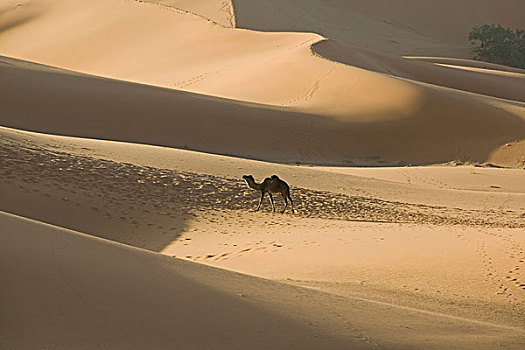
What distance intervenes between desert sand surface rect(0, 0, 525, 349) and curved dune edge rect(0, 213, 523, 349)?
0.02 m

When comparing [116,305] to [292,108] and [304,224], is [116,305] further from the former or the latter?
[292,108]

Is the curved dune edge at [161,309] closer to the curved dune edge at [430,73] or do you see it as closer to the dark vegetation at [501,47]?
the curved dune edge at [430,73]

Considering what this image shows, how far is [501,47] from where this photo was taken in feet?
164

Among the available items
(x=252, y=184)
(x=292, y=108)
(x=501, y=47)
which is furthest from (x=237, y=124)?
(x=501, y=47)

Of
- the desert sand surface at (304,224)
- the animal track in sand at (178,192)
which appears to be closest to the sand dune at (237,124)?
the desert sand surface at (304,224)

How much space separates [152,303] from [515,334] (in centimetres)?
277

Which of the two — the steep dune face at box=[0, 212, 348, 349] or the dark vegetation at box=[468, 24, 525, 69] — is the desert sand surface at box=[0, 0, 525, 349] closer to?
the steep dune face at box=[0, 212, 348, 349]

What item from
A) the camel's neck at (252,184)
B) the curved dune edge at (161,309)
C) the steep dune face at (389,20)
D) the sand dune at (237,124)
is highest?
the steep dune face at (389,20)

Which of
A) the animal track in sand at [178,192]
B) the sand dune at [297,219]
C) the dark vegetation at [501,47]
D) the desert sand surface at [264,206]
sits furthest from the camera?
the dark vegetation at [501,47]

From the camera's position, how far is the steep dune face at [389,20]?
51.0 metres

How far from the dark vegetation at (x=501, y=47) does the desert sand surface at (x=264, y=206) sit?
47.6ft

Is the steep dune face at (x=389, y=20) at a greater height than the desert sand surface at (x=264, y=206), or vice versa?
the steep dune face at (x=389, y=20)

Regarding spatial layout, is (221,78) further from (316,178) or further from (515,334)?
(515,334)

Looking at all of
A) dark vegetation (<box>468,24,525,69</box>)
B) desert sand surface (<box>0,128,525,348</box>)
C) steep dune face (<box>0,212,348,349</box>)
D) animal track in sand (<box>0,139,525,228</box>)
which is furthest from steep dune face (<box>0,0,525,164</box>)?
dark vegetation (<box>468,24,525,69</box>)
